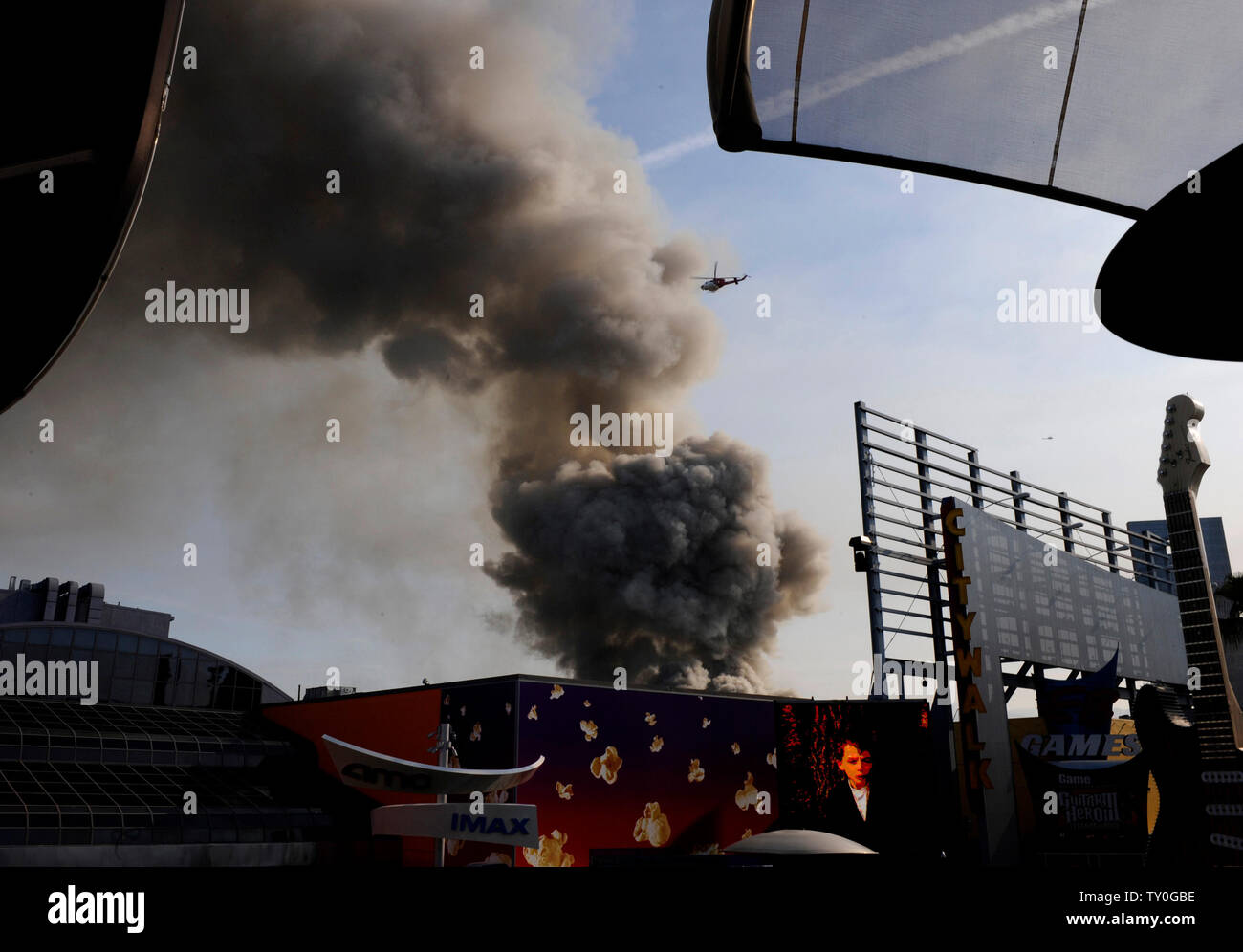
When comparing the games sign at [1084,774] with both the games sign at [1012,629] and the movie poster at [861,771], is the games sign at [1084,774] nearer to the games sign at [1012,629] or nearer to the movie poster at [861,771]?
the games sign at [1012,629]

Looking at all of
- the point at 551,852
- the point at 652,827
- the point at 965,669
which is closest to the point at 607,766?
the point at 652,827

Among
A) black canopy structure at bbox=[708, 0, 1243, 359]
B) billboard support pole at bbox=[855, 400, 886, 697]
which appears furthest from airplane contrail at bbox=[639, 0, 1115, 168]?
billboard support pole at bbox=[855, 400, 886, 697]

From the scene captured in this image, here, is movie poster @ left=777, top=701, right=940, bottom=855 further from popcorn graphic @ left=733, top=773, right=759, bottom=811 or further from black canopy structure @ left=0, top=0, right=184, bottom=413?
black canopy structure @ left=0, top=0, right=184, bottom=413

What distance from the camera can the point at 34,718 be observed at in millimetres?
21672

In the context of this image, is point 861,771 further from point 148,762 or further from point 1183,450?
point 148,762

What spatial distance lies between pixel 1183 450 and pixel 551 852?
12.7 metres

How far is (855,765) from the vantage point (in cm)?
2270

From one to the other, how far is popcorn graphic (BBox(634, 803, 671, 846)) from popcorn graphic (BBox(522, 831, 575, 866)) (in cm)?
172

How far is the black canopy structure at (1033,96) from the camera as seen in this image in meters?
2.46

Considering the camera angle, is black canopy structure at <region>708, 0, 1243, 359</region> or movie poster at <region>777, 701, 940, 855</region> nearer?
black canopy structure at <region>708, 0, 1243, 359</region>

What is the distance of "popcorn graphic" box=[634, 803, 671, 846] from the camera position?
19.0m

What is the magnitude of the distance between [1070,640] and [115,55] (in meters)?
34.2

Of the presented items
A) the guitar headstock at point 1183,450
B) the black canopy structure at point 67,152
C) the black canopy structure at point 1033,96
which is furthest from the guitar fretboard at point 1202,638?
the black canopy structure at point 67,152

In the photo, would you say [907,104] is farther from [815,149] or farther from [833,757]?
[833,757]
